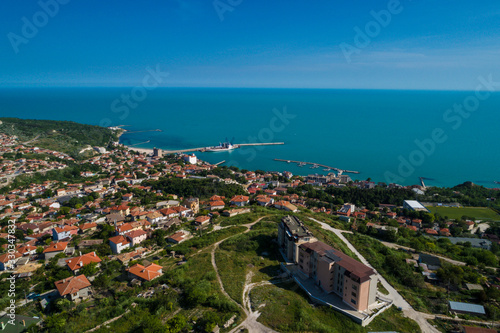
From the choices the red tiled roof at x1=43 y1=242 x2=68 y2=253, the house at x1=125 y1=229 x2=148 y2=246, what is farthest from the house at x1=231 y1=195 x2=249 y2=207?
the red tiled roof at x1=43 y1=242 x2=68 y2=253

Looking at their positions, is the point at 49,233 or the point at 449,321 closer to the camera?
the point at 449,321

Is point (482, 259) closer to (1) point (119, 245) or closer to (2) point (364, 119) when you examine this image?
(1) point (119, 245)

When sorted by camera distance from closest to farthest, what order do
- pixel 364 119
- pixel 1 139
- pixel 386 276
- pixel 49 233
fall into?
pixel 386 276 < pixel 49 233 < pixel 1 139 < pixel 364 119

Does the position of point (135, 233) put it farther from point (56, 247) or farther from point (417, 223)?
Result: point (417, 223)

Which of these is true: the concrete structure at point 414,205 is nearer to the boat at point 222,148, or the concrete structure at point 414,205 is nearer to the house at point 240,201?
the house at point 240,201

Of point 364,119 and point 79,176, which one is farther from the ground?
point 364,119

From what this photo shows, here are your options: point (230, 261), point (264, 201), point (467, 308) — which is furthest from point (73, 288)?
point (264, 201)

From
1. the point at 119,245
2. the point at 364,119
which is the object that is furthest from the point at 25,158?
the point at 364,119
